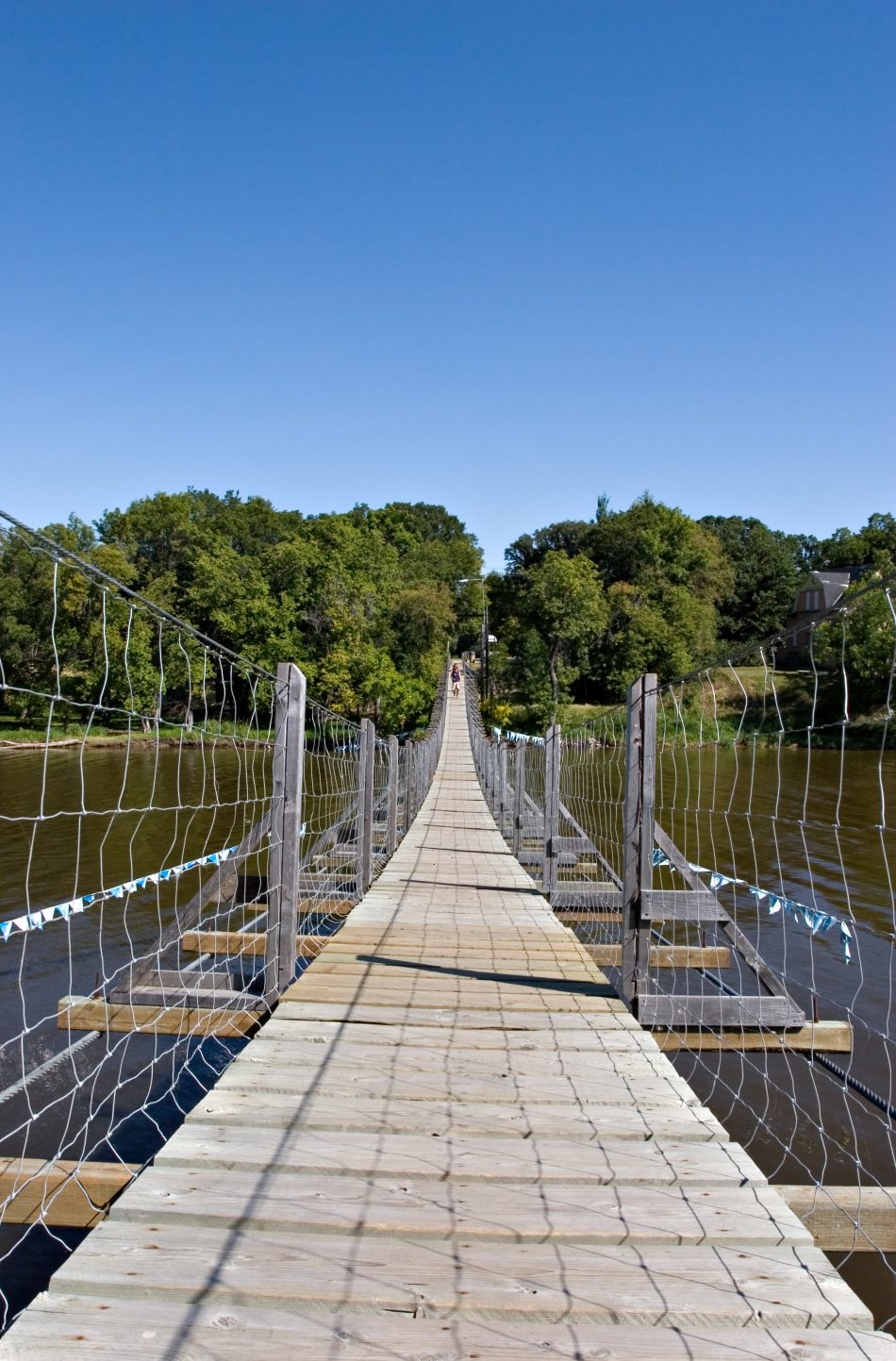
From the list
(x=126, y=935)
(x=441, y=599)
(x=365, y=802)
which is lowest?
(x=126, y=935)

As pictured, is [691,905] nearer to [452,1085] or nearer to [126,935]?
[452,1085]

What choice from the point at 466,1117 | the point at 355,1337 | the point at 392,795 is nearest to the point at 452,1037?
the point at 466,1117

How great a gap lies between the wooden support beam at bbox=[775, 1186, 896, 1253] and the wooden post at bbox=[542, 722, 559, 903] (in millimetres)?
4562

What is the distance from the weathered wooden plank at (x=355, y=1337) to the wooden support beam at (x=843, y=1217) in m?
0.96

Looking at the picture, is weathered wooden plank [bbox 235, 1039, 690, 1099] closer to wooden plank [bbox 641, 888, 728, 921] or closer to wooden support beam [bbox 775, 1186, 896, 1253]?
wooden support beam [bbox 775, 1186, 896, 1253]

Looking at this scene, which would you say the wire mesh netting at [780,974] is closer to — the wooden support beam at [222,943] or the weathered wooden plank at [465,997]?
the weathered wooden plank at [465,997]

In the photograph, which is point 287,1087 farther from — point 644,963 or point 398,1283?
point 644,963

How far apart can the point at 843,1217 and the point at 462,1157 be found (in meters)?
1.12

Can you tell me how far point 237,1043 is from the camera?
6898mm

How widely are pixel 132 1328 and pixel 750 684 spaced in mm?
44053

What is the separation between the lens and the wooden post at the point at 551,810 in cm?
756

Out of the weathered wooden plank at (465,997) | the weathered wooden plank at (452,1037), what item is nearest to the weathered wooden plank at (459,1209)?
the weathered wooden plank at (452,1037)

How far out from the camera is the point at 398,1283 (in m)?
1.91

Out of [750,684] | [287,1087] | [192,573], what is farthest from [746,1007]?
[192,573]
